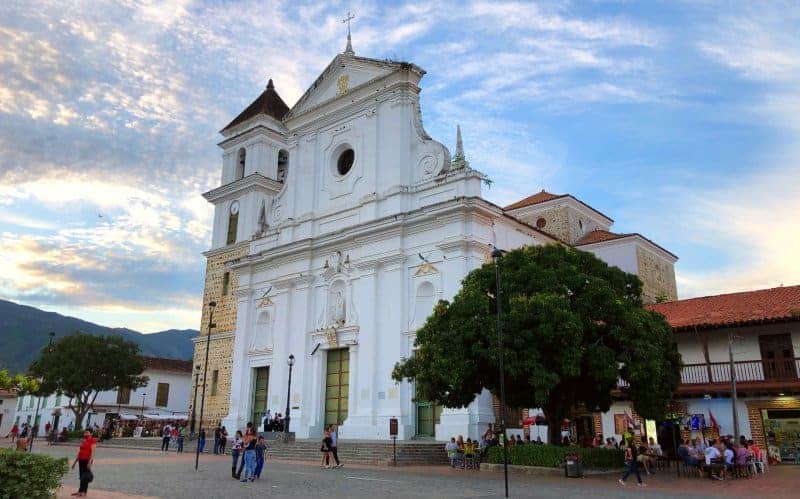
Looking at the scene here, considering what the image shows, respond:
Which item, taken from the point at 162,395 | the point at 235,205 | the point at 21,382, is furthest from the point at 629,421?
the point at 21,382

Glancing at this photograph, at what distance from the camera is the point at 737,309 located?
25.3 metres

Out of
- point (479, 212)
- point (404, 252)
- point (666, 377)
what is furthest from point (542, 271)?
point (404, 252)

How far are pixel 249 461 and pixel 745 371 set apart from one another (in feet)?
61.7

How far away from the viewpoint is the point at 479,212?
26.5m

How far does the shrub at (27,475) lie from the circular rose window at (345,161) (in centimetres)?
2442

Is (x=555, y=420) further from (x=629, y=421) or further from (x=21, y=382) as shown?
(x=21, y=382)

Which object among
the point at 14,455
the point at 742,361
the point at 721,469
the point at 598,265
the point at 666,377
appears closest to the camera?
the point at 14,455

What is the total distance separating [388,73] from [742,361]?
65.1 feet

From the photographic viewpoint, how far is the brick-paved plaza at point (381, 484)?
12.9m

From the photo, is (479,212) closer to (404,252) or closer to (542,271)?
(404,252)

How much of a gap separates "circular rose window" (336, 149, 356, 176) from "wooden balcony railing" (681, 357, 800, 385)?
18.5 metres

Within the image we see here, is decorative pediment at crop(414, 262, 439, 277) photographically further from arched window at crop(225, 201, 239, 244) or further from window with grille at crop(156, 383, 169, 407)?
window with grille at crop(156, 383, 169, 407)

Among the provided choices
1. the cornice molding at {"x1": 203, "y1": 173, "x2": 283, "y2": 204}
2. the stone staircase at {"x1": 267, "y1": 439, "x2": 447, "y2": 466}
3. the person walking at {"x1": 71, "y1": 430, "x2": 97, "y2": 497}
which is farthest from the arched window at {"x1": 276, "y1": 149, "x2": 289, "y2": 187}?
the person walking at {"x1": 71, "y1": 430, "x2": 97, "y2": 497}

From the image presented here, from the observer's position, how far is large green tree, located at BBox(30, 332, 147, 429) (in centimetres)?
4078
